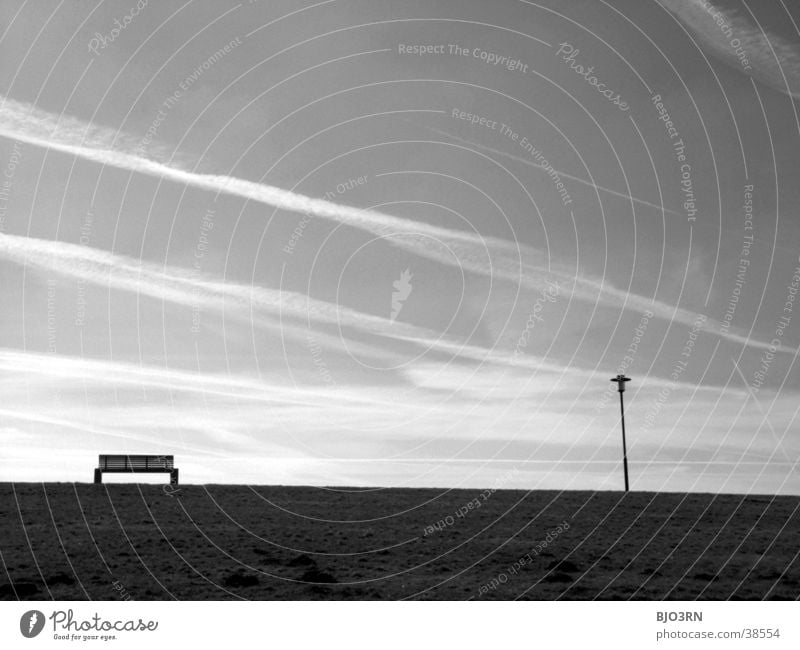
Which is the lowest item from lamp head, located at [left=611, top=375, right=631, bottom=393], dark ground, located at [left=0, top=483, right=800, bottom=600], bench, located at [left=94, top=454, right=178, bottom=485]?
dark ground, located at [left=0, top=483, right=800, bottom=600]

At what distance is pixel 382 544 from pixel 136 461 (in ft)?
42.2

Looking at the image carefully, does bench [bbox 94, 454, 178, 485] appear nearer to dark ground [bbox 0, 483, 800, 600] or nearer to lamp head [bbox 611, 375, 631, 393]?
dark ground [bbox 0, 483, 800, 600]

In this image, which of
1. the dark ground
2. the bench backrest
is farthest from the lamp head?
the bench backrest

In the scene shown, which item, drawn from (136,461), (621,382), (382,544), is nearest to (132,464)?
(136,461)

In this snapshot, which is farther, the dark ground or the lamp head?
the lamp head

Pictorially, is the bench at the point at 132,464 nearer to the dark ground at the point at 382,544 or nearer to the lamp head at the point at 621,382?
the dark ground at the point at 382,544

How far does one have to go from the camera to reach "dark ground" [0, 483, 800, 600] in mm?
21406

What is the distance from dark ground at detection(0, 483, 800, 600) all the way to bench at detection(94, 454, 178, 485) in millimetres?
1719

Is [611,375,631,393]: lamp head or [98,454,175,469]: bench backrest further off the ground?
[611,375,631,393]: lamp head

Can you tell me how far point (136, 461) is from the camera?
33344 millimetres

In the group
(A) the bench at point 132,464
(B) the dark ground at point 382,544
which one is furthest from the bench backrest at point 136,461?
(B) the dark ground at point 382,544

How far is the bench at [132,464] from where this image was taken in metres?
33.2
